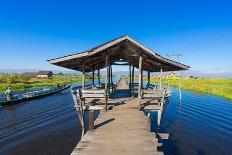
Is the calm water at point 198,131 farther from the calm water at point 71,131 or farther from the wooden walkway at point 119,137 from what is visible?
the wooden walkway at point 119,137

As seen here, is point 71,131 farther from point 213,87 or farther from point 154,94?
point 213,87

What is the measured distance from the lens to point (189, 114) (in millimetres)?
26984

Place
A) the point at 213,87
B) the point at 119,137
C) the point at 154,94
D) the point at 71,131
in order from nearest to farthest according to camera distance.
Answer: the point at 119,137, the point at 154,94, the point at 71,131, the point at 213,87

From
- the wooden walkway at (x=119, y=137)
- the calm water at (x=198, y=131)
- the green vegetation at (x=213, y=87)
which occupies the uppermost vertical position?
the green vegetation at (x=213, y=87)

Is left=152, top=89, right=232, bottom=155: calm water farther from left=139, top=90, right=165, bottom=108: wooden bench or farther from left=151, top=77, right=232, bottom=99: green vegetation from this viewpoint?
left=151, top=77, right=232, bottom=99: green vegetation

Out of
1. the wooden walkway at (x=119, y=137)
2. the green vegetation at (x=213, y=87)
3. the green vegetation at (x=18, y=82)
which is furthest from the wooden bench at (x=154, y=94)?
the green vegetation at (x=18, y=82)

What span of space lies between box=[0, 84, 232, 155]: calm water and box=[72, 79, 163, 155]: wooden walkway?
403cm

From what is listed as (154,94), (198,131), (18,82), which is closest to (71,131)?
(154,94)

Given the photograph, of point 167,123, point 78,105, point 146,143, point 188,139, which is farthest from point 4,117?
point 146,143

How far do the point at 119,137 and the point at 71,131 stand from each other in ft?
35.7

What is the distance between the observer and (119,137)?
368 inches

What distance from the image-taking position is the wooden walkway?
8008 millimetres

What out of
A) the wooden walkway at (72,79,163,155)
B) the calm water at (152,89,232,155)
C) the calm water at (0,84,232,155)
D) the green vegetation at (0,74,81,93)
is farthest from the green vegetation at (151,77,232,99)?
the green vegetation at (0,74,81,93)

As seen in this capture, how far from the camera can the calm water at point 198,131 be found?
→ 48.4 ft
